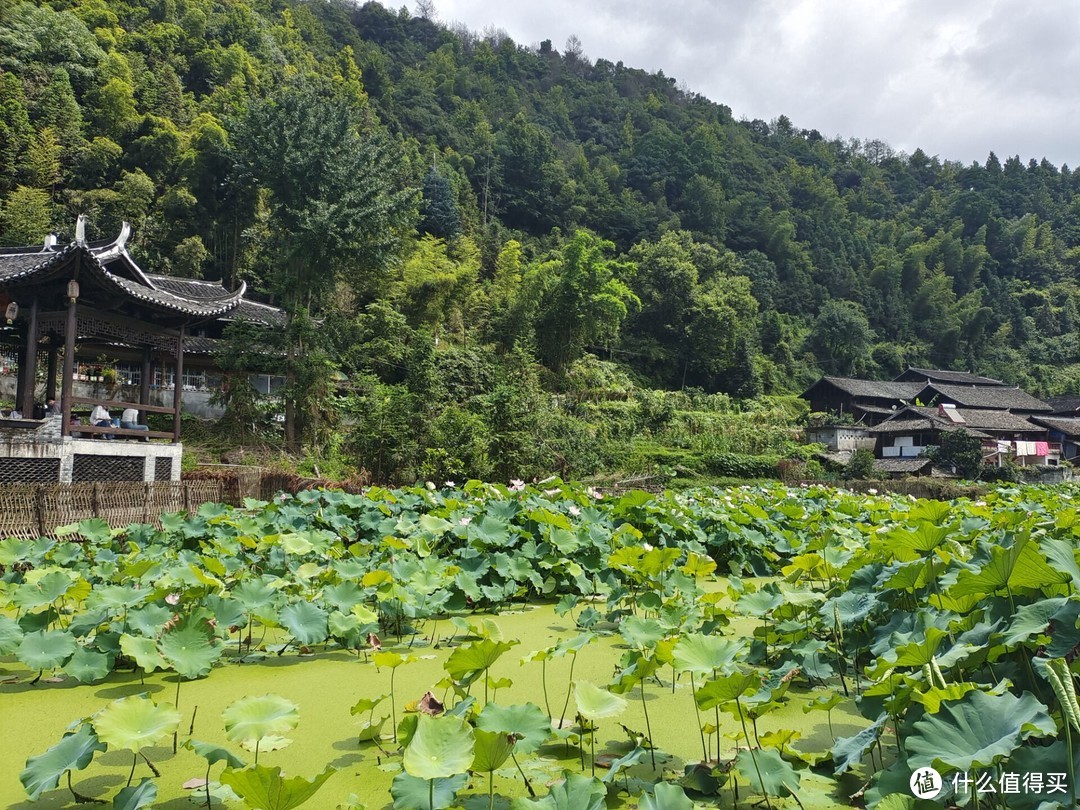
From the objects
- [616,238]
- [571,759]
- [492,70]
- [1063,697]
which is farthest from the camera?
[492,70]

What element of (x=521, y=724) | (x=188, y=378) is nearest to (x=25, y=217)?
(x=188, y=378)

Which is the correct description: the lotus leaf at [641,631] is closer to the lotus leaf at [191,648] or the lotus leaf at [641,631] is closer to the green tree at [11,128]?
the lotus leaf at [191,648]

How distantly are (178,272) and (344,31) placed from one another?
45.7 m

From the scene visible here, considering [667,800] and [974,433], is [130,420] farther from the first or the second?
[974,433]

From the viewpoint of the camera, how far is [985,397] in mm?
37062

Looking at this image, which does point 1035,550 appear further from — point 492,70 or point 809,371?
point 492,70

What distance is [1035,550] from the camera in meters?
1.93

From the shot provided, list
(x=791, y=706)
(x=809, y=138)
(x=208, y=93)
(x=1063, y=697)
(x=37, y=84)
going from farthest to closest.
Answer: (x=809, y=138) < (x=208, y=93) < (x=37, y=84) < (x=791, y=706) < (x=1063, y=697)

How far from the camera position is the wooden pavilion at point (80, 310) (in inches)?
432

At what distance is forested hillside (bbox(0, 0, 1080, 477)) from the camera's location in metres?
19.1

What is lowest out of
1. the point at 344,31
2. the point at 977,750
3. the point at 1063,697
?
the point at 977,750

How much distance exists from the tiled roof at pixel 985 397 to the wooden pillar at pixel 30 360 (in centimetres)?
3824

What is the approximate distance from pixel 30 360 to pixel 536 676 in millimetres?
12301

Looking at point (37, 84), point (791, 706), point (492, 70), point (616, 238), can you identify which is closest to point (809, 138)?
point (492, 70)
